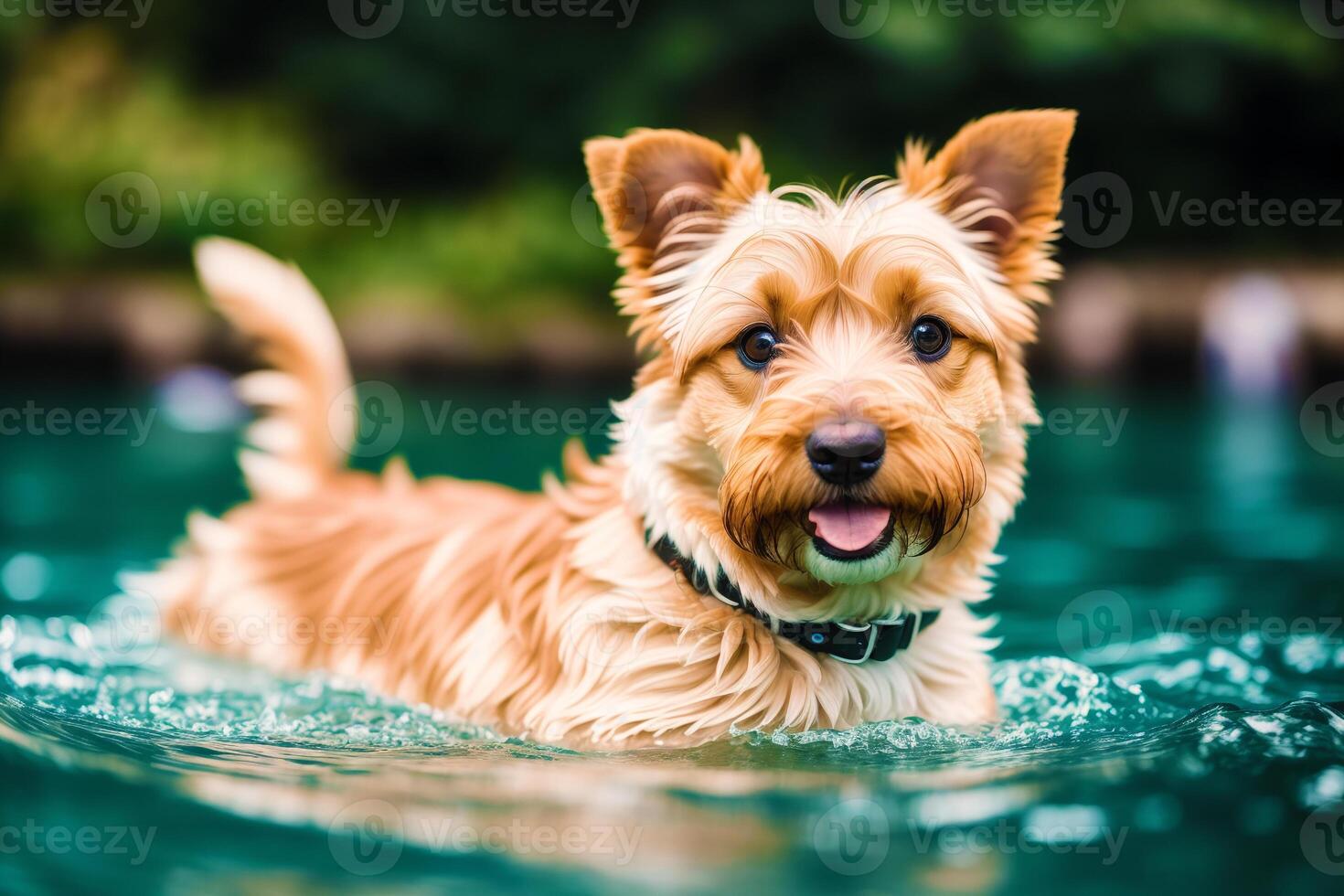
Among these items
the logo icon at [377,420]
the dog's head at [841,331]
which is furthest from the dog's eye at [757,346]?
the logo icon at [377,420]

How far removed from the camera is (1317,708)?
12.2 feet

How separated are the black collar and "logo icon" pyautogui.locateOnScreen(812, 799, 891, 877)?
0.75 m

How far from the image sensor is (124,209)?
17922 millimetres

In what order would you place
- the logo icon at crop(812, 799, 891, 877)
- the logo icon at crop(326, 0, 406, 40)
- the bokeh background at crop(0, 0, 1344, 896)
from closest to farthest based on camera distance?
1. the logo icon at crop(812, 799, 891, 877)
2. the bokeh background at crop(0, 0, 1344, 896)
3. the logo icon at crop(326, 0, 406, 40)

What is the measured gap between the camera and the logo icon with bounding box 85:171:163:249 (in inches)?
684

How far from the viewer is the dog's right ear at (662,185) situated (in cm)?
388

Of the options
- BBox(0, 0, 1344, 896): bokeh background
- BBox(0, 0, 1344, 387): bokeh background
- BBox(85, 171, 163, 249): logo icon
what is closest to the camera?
BBox(0, 0, 1344, 896): bokeh background

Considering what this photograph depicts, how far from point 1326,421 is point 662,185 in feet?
34.7

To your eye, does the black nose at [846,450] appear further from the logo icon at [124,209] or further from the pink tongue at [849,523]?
the logo icon at [124,209]

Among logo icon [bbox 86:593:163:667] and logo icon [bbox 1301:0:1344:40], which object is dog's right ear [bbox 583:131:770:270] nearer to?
logo icon [bbox 86:593:163:667]

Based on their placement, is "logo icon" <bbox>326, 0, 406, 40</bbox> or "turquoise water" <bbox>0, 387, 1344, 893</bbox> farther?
"logo icon" <bbox>326, 0, 406, 40</bbox>

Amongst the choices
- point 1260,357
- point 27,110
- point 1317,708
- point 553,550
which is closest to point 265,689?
point 553,550

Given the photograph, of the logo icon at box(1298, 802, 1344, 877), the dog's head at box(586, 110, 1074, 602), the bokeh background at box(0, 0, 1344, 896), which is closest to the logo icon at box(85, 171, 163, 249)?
the bokeh background at box(0, 0, 1344, 896)

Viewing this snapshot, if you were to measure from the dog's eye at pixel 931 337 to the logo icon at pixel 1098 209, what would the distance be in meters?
13.6
